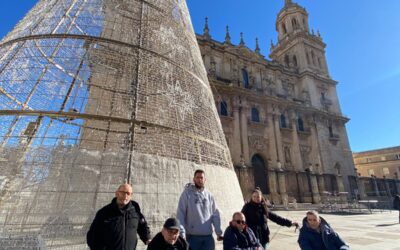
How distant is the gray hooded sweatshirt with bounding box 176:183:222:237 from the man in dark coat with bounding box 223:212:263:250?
0.44 feet

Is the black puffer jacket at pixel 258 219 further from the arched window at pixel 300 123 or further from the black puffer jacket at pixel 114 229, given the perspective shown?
the arched window at pixel 300 123

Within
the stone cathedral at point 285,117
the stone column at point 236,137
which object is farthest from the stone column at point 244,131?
the stone column at point 236,137

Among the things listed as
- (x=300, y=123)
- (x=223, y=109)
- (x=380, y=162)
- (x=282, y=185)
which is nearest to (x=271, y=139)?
(x=282, y=185)

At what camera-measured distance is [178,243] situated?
2.07 m

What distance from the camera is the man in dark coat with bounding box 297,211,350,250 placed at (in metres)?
2.78

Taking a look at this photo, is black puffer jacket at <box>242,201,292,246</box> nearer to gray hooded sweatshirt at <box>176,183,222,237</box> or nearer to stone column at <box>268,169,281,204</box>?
gray hooded sweatshirt at <box>176,183,222,237</box>

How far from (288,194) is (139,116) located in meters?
19.6

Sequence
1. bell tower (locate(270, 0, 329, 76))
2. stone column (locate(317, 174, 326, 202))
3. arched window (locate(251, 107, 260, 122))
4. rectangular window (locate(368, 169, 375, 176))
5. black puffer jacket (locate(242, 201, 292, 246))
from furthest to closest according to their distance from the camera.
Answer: rectangular window (locate(368, 169, 375, 176)) < bell tower (locate(270, 0, 329, 76)) < arched window (locate(251, 107, 260, 122)) < stone column (locate(317, 174, 326, 202)) < black puffer jacket (locate(242, 201, 292, 246))

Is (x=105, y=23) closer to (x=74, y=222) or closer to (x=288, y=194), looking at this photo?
(x=74, y=222)

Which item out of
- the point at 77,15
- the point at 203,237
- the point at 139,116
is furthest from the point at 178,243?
the point at 77,15

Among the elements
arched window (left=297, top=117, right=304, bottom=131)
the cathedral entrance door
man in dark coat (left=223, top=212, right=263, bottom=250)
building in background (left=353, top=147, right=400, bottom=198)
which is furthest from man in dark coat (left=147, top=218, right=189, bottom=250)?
building in background (left=353, top=147, right=400, bottom=198)

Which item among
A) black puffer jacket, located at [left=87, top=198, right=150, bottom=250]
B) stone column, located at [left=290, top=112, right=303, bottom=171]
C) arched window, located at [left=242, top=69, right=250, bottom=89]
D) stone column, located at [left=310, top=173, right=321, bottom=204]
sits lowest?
black puffer jacket, located at [left=87, top=198, right=150, bottom=250]

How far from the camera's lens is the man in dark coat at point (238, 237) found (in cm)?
264

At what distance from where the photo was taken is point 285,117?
79.9ft
